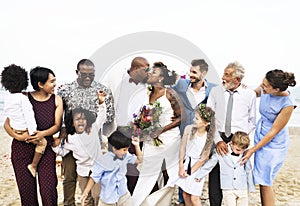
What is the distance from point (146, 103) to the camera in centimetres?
390

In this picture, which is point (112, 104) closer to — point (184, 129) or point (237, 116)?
Result: point (184, 129)

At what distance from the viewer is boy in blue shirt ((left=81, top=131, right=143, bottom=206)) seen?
3.67 metres

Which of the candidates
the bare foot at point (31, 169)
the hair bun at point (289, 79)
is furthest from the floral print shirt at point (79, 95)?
the hair bun at point (289, 79)

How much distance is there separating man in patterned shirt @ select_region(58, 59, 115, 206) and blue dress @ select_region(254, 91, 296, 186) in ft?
5.03

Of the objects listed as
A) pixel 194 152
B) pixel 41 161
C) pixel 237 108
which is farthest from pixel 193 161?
pixel 41 161

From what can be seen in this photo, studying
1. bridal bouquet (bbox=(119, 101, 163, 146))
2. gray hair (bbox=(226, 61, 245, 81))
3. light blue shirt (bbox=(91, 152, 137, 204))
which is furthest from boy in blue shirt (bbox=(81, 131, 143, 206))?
gray hair (bbox=(226, 61, 245, 81))

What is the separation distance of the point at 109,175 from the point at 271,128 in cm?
161

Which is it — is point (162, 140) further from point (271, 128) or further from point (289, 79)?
point (289, 79)

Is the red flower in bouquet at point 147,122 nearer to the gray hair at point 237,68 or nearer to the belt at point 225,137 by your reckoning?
the belt at point 225,137

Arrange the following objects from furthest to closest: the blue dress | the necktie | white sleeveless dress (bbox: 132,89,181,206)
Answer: white sleeveless dress (bbox: 132,89,181,206) < the necktie < the blue dress

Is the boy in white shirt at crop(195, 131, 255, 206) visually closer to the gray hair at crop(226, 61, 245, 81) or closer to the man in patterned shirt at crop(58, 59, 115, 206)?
the gray hair at crop(226, 61, 245, 81)

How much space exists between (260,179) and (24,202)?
232cm

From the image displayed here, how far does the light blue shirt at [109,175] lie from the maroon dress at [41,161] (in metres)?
0.43

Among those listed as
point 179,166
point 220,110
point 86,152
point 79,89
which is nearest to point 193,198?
point 179,166
